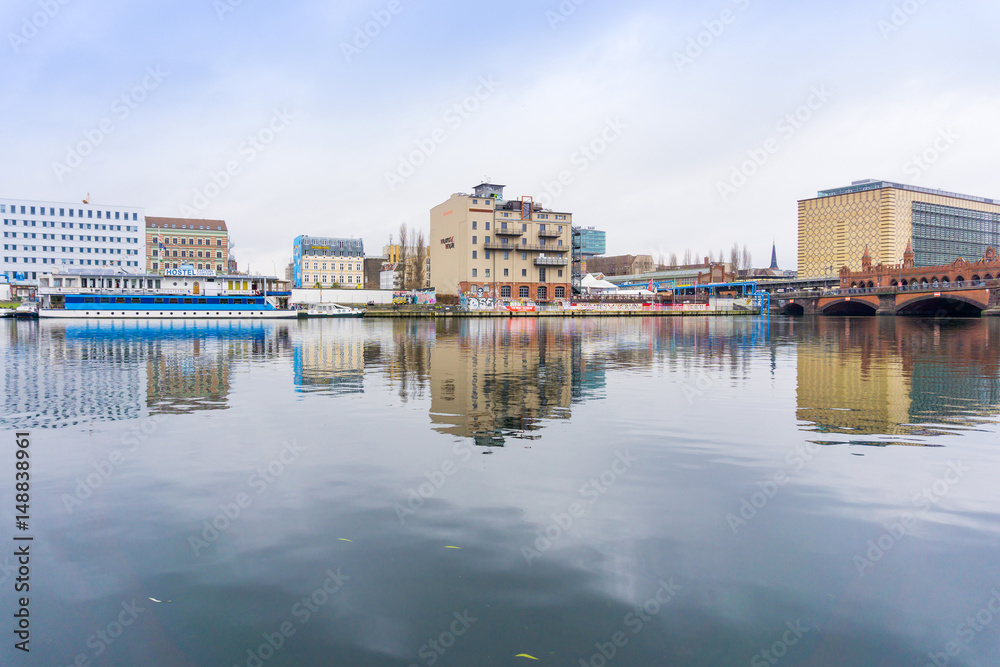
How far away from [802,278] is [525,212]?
101 metres

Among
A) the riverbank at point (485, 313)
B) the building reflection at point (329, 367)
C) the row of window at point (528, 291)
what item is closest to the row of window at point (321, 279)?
the riverbank at point (485, 313)

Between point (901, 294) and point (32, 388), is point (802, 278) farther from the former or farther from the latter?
point (32, 388)

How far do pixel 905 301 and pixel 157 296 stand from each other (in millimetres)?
107603

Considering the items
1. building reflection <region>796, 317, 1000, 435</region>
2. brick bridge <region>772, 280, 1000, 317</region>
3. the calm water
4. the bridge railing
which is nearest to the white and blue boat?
the calm water

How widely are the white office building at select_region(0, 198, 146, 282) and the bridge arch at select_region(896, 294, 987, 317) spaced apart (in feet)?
450

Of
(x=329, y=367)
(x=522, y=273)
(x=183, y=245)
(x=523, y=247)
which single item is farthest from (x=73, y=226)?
(x=329, y=367)

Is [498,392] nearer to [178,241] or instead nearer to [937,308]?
[937,308]

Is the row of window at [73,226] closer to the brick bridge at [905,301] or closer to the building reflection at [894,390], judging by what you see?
the brick bridge at [905,301]

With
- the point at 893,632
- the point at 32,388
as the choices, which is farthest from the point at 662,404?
the point at 32,388

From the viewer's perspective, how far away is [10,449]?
10086mm

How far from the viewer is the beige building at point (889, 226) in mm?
153750

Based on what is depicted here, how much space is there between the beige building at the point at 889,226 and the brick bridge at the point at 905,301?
43.2m

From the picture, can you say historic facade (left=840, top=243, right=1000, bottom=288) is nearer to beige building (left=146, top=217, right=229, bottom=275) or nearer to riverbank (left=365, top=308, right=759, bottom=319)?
riverbank (left=365, top=308, right=759, bottom=319)

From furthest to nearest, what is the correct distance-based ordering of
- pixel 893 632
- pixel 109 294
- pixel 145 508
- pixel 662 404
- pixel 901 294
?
pixel 901 294, pixel 109 294, pixel 662 404, pixel 145 508, pixel 893 632
